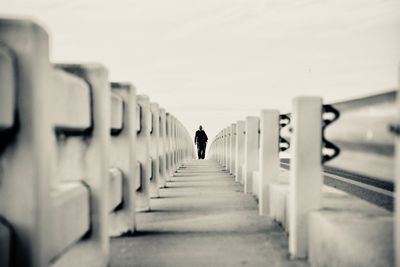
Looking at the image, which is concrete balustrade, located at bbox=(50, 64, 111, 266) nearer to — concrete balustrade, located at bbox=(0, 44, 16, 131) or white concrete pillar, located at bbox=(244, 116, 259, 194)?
concrete balustrade, located at bbox=(0, 44, 16, 131)

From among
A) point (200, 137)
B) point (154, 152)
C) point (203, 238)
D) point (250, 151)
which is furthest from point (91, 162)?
point (200, 137)

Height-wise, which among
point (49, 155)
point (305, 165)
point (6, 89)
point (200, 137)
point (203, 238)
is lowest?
point (203, 238)

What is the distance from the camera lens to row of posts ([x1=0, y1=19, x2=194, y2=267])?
1.81 meters

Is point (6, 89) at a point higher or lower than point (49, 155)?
higher

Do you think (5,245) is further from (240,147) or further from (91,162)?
(240,147)

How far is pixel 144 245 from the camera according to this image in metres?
3.90

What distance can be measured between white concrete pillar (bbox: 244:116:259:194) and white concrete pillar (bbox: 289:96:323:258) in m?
3.76

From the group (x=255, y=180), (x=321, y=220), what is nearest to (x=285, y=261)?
(x=321, y=220)

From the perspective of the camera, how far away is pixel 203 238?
4109 mm

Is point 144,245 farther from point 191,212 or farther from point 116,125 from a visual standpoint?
point 191,212

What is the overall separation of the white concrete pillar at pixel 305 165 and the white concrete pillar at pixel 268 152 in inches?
70.1

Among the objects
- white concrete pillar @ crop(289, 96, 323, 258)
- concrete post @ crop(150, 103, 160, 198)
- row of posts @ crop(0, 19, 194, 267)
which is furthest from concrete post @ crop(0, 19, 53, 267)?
concrete post @ crop(150, 103, 160, 198)

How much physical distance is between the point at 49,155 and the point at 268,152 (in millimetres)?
3520

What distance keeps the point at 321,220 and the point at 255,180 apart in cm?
364
